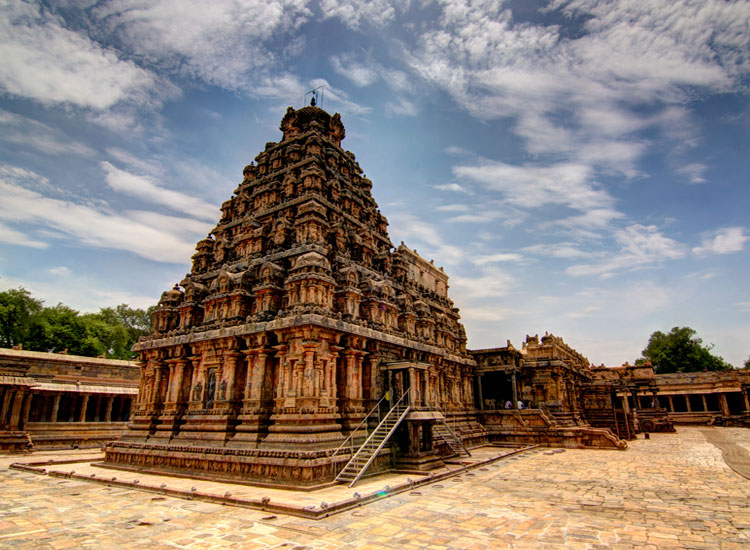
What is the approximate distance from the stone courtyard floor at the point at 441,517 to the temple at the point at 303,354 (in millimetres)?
2389

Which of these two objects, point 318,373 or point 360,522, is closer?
point 360,522

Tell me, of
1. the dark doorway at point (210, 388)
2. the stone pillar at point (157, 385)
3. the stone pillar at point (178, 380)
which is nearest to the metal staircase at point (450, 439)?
the dark doorway at point (210, 388)

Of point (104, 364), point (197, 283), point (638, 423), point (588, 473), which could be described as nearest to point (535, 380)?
point (638, 423)

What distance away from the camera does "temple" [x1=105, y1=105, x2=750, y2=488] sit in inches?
611

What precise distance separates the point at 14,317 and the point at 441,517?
52.5 metres

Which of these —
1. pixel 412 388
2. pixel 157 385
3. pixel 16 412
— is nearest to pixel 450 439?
pixel 412 388

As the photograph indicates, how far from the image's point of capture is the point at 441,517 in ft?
34.2

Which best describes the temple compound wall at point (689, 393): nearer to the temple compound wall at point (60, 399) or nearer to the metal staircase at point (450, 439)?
the metal staircase at point (450, 439)

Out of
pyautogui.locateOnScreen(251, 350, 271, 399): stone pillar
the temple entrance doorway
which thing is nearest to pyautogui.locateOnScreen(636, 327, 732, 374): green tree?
the temple entrance doorway

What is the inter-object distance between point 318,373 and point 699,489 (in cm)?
1305

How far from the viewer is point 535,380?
33281mm

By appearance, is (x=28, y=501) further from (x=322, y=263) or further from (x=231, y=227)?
(x=231, y=227)

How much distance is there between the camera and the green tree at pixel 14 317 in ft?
145

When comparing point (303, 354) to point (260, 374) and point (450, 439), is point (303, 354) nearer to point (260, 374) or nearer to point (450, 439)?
point (260, 374)
